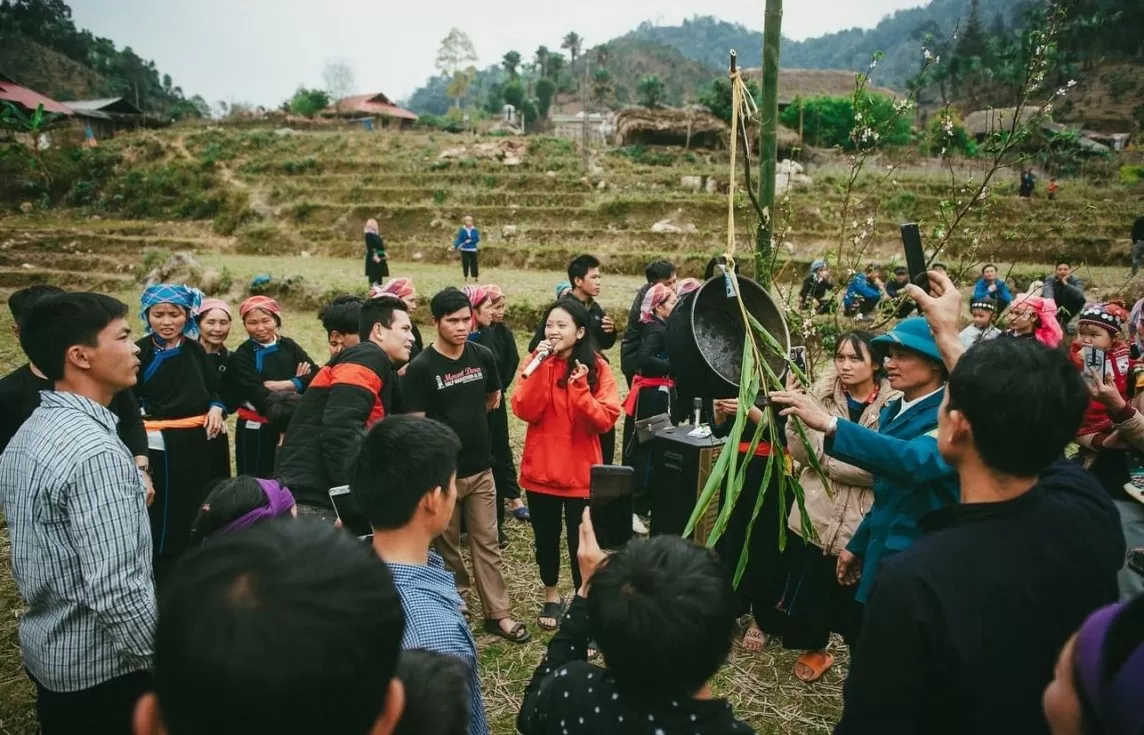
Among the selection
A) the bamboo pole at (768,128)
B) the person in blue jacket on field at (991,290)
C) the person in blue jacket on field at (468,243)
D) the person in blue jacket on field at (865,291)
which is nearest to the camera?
the bamboo pole at (768,128)

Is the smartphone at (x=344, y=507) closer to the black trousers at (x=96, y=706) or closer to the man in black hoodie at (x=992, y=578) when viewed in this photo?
the black trousers at (x=96, y=706)

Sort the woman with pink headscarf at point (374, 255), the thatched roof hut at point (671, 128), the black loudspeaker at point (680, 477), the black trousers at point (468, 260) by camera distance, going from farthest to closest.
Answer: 1. the thatched roof hut at point (671, 128)
2. the black trousers at point (468, 260)
3. the woman with pink headscarf at point (374, 255)
4. the black loudspeaker at point (680, 477)

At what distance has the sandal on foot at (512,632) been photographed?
3.69 meters

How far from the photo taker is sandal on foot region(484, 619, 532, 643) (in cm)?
369

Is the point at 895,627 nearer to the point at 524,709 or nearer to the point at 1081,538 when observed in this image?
the point at 1081,538

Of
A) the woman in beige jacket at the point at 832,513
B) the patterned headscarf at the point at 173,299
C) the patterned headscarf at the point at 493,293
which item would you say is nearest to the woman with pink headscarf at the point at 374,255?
the patterned headscarf at the point at 493,293

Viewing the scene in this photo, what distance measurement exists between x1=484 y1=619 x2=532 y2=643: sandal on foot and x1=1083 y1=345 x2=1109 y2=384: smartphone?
3.94 m

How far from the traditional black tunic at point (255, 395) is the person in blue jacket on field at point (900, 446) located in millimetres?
3456

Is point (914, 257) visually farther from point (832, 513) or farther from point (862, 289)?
point (862, 289)

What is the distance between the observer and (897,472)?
2.32 meters

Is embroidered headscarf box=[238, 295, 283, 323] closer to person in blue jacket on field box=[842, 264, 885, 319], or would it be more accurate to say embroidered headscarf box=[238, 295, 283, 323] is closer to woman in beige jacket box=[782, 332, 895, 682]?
woman in beige jacket box=[782, 332, 895, 682]

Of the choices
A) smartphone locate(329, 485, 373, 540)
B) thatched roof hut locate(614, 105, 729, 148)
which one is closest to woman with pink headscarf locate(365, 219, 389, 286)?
smartphone locate(329, 485, 373, 540)

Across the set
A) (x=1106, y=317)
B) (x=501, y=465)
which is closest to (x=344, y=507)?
(x=501, y=465)

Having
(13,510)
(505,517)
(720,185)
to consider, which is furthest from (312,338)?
(720,185)
